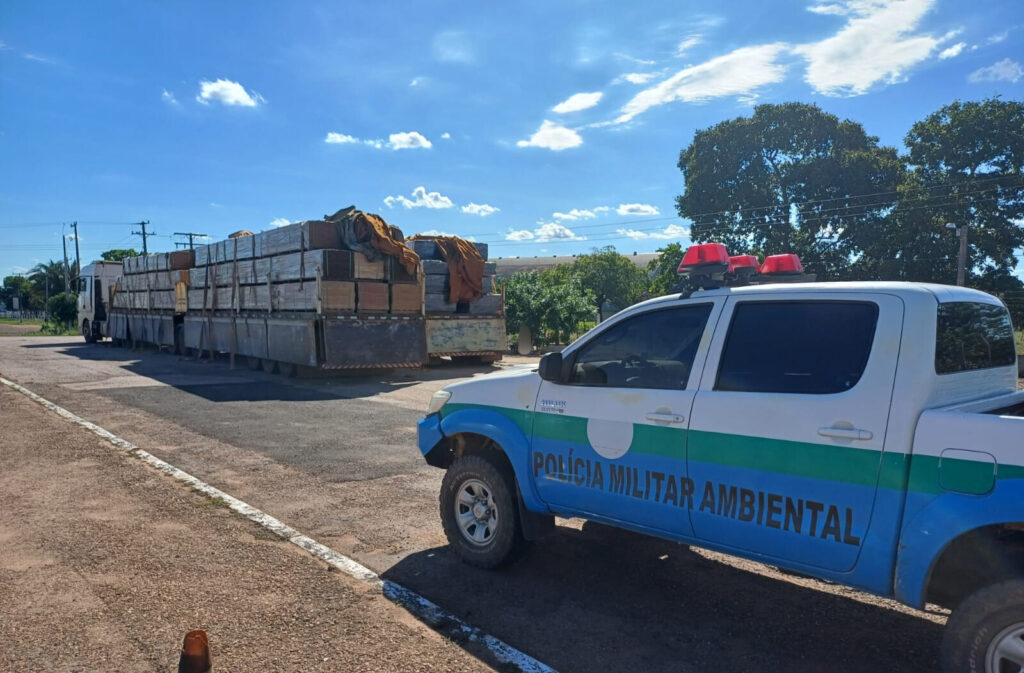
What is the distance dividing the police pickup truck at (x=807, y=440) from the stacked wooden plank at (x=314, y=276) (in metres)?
12.1

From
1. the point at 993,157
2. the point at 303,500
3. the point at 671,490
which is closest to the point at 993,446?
the point at 671,490

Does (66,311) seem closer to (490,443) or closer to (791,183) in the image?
(791,183)

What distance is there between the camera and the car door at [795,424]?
3133 millimetres

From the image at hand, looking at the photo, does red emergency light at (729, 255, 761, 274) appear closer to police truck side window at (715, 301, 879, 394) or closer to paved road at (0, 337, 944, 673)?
police truck side window at (715, 301, 879, 394)

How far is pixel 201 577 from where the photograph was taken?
447 cm

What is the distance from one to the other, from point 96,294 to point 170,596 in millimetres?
32030

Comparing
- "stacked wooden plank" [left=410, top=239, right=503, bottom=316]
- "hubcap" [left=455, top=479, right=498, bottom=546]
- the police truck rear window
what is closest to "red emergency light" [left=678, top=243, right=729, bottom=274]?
the police truck rear window

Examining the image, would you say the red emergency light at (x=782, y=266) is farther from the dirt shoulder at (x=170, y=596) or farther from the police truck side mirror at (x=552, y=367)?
the dirt shoulder at (x=170, y=596)

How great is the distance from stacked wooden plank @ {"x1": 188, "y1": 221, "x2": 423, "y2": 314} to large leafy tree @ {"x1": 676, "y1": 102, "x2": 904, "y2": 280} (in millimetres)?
31656

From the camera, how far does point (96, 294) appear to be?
31469 mm

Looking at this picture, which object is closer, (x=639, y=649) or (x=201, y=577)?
(x=639, y=649)

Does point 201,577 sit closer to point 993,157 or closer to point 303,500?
point 303,500

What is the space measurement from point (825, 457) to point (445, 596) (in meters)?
2.34

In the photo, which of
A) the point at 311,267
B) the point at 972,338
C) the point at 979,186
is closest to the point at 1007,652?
the point at 972,338
